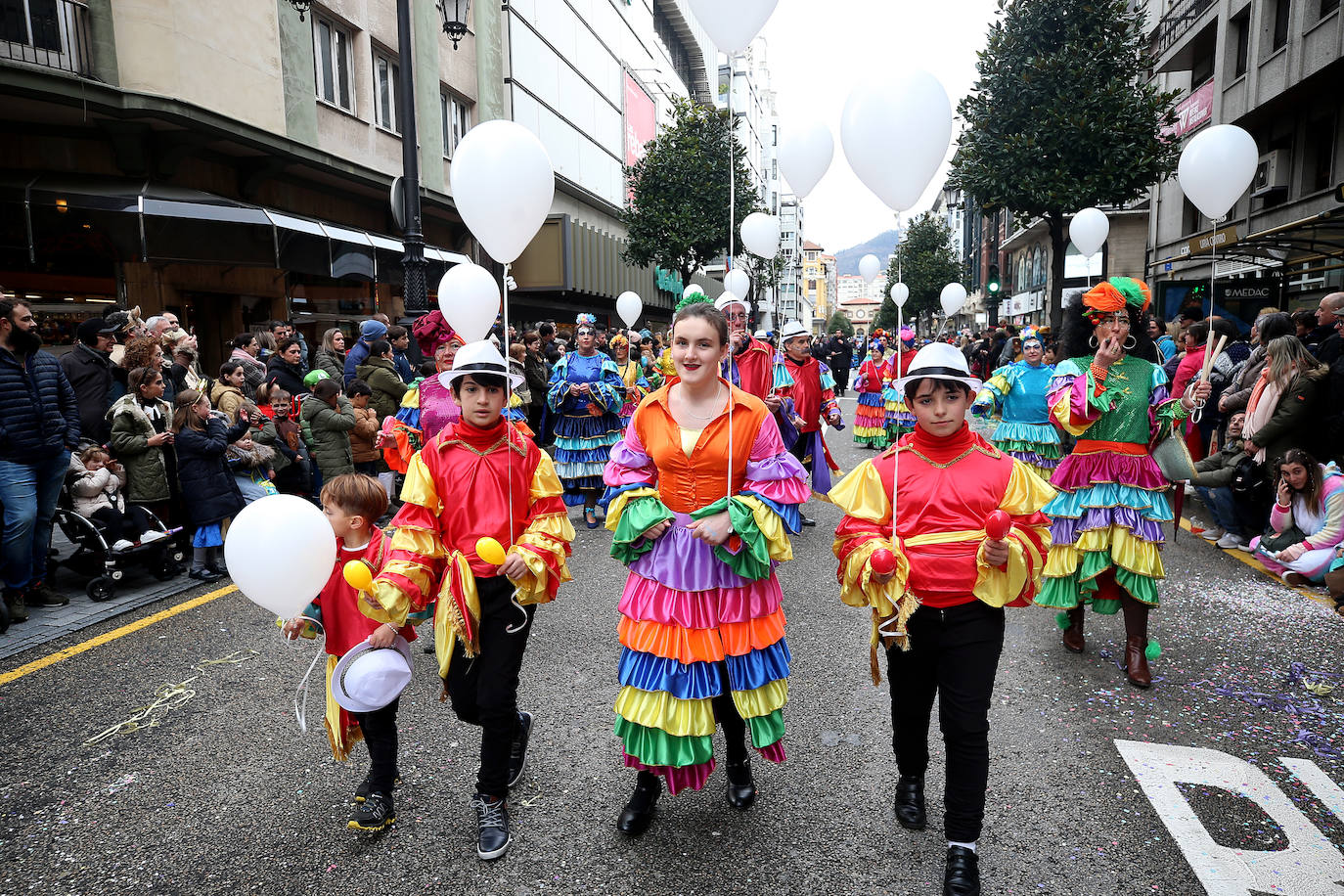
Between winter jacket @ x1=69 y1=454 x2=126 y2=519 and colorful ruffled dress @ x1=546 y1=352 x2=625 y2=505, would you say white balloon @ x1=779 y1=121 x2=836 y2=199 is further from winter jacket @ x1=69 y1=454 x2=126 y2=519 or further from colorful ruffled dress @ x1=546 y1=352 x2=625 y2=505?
winter jacket @ x1=69 y1=454 x2=126 y2=519

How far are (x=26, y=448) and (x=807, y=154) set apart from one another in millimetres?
5770

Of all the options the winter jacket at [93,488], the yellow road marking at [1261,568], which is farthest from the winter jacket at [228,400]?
the yellow road marking at [1261,568]

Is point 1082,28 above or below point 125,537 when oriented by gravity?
above

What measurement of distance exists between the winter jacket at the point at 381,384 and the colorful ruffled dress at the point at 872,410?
8600 millimetres

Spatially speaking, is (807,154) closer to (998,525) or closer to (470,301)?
(470,301)

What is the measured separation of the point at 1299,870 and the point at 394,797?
334cm

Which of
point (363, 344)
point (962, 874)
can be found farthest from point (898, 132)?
point (363, 344)

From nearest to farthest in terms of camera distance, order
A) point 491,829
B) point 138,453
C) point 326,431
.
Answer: point 491,829 → point 138,453 → point 326,431

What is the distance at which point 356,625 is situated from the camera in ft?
10.6

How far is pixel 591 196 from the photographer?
96.0 feet

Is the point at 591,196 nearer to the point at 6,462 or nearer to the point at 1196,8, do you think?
the point at 1196,8

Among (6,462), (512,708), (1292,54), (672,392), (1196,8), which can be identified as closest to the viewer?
(512,708)

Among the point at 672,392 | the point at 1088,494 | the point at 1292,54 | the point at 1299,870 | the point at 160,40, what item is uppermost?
the point at 1292,54

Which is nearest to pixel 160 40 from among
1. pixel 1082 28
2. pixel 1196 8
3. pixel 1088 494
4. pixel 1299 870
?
pixel 1088 494
